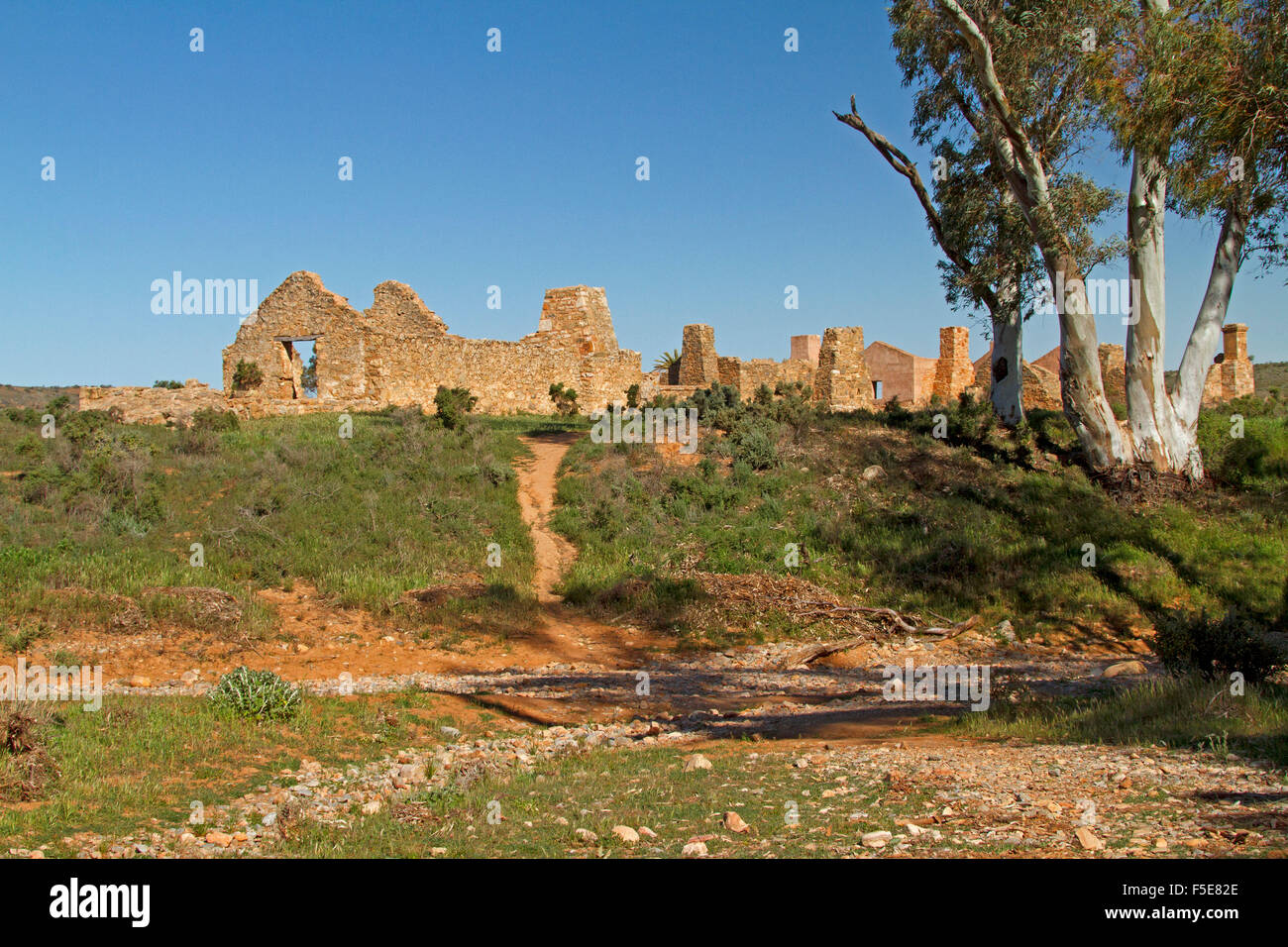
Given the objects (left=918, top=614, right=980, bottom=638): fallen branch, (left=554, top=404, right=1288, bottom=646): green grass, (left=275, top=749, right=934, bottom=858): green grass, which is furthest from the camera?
(left=554, top=404, right=1288, bottom=646): green grass

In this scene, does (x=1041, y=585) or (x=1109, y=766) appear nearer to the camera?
(x=1109, y=766)

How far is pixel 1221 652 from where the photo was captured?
8836mm

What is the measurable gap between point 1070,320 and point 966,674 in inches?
335

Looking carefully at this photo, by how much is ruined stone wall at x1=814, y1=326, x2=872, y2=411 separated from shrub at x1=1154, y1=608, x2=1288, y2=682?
22549 millimetres

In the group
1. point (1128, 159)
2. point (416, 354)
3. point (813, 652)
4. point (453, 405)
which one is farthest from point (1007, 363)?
point (416, 354)

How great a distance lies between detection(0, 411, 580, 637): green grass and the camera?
12711 mm

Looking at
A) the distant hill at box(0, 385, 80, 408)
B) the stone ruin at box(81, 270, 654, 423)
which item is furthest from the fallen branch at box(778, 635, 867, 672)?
the distant hill at box(0, 385, 80, 408)

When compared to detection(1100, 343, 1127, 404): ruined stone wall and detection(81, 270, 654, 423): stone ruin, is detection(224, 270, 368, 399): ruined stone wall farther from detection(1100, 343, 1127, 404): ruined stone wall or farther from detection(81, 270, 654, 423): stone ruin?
detection(1100, 343, 1127, 404): ruined stone wall

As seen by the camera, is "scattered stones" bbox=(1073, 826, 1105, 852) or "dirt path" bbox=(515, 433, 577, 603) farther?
"dirt path" bbox=(515, 433, 577, 603)

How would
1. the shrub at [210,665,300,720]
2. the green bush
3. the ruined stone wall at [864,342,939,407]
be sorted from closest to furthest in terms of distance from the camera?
the shrub at [210,665,300,720] < the green bush < the ruined stone wall at [864,342,939,407]

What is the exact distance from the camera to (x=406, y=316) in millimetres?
28359
